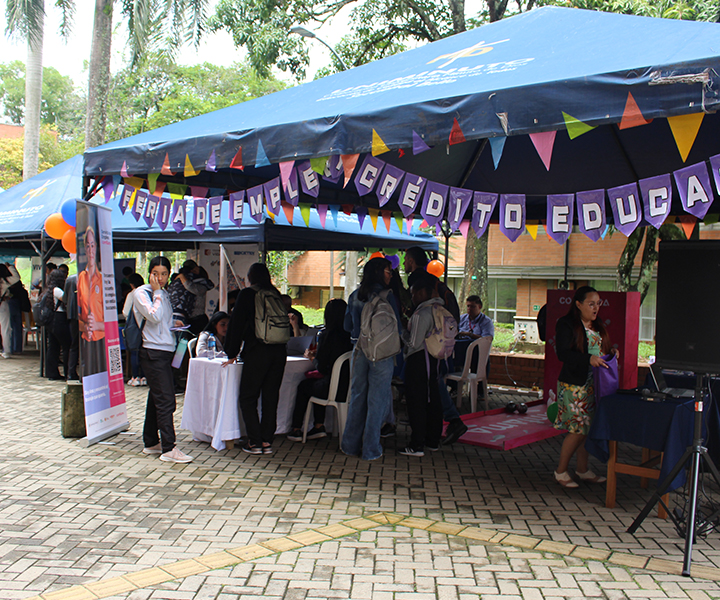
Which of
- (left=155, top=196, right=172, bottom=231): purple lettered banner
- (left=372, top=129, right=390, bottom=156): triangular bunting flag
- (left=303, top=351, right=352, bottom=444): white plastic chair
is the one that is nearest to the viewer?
(left=372, top=129, right=390, bottom=156): triangular bunting flag

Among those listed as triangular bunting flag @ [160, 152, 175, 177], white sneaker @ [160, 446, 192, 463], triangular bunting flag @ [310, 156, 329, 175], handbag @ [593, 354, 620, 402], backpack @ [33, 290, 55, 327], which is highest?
triangular bunting flag @ [160, 152, 175, 177]

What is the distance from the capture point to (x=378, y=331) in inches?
213

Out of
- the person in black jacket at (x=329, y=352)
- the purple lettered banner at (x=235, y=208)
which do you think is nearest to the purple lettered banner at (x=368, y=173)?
the person in black jacket at (x=329, y=352)

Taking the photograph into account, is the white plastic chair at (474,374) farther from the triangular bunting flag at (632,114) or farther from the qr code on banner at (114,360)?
the triangular bunting flag at (632,114)

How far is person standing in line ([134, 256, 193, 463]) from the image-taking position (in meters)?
5.38

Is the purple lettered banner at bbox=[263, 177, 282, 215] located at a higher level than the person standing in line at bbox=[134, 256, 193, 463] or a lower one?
higher

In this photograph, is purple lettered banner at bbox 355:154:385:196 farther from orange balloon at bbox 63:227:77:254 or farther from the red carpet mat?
orange balloon at bbox 63:227:77:254

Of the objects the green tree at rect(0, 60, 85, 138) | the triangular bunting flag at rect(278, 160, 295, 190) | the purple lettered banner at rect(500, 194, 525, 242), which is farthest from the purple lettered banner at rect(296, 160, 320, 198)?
the green tree at rect(0, 60, 85, 138)

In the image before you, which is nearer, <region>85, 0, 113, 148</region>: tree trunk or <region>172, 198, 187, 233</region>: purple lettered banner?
<region>172, 198, 187, 233</region>: purple lettered banner

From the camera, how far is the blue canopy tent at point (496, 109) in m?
3.67

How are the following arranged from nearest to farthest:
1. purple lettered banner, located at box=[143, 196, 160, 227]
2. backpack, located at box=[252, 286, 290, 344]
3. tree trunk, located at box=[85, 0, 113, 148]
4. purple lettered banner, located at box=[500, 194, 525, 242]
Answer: purple lettered banner, located at box=[500, 194, 525, 242]
backpack, located at box=[252, 286, 290, 344]
purple lettered banner, located at box=[143, 196, 160, 227]
tree trunk, located at box=[85, 0, 113, 148]

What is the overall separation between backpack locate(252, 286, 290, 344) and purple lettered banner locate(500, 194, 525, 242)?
2.14 meters

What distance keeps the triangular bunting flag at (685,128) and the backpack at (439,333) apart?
8.41ft

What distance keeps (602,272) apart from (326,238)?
12.7m
